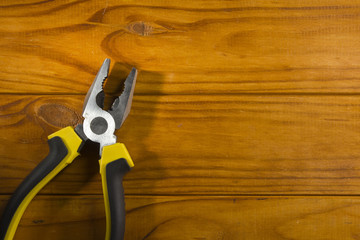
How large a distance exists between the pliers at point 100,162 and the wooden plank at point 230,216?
8 cm

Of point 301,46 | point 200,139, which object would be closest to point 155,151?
point 200,139

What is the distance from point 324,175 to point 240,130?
0.15m

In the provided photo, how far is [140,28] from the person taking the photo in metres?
0.58

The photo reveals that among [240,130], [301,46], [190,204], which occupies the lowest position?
[190,204]

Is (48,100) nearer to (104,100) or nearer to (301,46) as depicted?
(104,100)

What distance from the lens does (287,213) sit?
0.57 meters

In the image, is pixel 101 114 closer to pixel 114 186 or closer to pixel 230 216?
pixel 114 186

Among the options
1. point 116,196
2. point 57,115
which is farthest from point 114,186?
point 57,115

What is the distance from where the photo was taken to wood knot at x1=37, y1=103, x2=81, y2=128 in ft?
1.88

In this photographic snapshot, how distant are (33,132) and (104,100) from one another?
0.43 ft

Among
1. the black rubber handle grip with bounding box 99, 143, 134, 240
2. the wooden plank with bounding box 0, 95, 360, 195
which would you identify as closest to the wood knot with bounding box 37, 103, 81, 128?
the wooden plank with bounding box 0, 95, 360, 195

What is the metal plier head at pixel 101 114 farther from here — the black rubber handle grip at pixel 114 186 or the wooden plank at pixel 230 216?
the wooden plank at pixel 230 216

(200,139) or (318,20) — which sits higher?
(318,20)

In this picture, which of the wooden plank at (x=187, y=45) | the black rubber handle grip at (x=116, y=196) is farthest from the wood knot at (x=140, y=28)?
the black rubber handle grip at (x=116, y=196)
